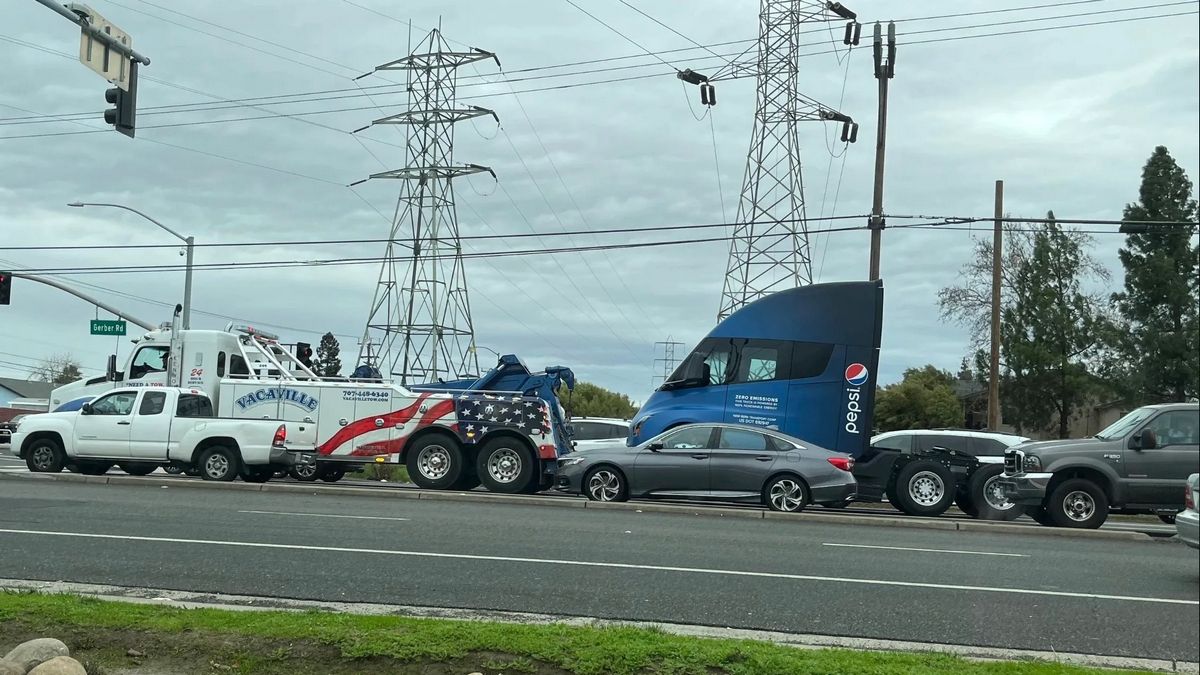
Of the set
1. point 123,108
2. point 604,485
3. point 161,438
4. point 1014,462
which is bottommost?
point 604,485

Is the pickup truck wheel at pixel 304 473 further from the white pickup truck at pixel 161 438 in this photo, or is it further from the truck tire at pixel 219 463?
the truck tire at pixel 219 463

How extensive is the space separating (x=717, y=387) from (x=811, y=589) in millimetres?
10280

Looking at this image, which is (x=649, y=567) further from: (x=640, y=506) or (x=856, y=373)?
(x=856, y=373)

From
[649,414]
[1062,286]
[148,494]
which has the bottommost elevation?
[148,494]

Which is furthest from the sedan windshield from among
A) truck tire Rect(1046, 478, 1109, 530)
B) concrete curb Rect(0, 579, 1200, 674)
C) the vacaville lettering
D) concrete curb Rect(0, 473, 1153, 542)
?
the vacaville lettering

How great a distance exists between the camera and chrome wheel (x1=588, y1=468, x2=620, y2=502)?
59.3 feet

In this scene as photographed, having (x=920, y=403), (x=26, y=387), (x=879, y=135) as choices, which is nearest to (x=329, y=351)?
(x=26, y=387)

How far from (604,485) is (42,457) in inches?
432

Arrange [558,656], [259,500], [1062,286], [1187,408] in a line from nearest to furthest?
[1187,408], [558,656], [1062,286], [259,500]

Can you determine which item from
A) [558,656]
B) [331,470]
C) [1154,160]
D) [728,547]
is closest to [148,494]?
[331,470]

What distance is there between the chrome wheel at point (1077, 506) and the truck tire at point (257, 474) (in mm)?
13306

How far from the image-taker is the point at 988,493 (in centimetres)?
1847

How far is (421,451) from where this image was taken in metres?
20.2

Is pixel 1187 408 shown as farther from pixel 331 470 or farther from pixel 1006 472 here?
pixel 331 470
